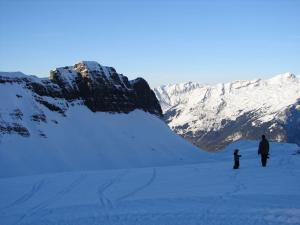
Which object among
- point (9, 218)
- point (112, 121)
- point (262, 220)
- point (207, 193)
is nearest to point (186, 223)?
point (262, 220)

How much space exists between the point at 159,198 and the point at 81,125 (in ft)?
222

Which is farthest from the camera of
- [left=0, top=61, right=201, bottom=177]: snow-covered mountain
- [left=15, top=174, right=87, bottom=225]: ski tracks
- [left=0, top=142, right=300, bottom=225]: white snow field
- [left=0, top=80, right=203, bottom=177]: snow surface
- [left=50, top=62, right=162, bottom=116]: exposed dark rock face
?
[left=50, top=62, right=162, bottom=116]: exposed dark rock face

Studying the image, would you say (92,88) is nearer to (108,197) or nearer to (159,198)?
(108,197)

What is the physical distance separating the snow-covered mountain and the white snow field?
40.3 metres

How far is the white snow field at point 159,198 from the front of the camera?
15.6 meters

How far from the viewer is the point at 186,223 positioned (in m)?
15.0

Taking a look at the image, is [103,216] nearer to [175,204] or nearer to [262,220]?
[175,204]

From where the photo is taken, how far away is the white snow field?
15602 mm

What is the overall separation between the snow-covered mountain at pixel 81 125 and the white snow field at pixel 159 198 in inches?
1586

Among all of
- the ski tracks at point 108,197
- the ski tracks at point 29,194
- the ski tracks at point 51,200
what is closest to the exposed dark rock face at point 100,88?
the ski tracks at point 29,194

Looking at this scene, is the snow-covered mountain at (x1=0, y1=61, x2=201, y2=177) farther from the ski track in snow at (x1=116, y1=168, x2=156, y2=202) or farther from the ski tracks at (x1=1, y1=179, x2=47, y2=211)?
the ski track in snow at (x1=116, y1=168, x2=156, y2=202)

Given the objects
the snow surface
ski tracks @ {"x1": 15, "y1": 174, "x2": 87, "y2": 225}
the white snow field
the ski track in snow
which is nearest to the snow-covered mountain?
the snow surface

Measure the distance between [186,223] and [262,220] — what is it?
246cm

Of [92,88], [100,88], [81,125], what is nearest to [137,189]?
[81,125]
